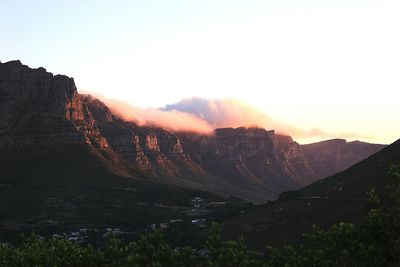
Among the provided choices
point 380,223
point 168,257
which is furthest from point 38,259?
point 380,223

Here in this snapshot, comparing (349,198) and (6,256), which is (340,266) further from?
(349,198)

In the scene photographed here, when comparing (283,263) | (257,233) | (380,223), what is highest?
(380,223)

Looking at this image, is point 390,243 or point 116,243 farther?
point 116,243

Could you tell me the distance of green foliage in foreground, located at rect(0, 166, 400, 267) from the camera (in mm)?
56094

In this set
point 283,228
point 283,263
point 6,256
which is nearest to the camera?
point 283,263

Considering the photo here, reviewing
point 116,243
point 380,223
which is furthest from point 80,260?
point 380,223

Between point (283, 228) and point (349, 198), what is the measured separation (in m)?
27.4

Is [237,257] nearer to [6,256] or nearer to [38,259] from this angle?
[38,259]

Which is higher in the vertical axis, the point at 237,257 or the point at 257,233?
the point at 237,257

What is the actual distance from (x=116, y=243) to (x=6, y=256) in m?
17.0

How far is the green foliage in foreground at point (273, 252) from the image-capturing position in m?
56.1

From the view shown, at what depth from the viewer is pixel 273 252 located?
61.8m

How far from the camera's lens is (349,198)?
198 m

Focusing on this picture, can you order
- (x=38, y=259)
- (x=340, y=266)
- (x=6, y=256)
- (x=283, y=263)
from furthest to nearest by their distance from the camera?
(x=6, y=256)
(x=38, y=259)
(x=283, y=263)
(x=340, y=266)
